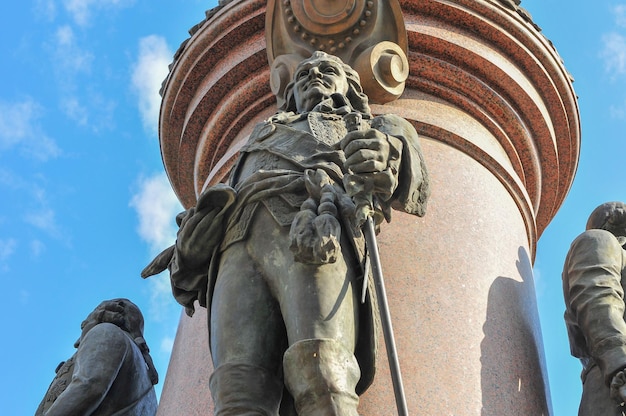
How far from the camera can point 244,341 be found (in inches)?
203

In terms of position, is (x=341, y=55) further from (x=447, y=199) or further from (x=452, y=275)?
(x=452, y=275)

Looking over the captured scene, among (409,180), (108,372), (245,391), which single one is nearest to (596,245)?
(409,180)

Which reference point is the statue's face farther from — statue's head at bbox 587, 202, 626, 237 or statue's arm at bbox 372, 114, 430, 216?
statue's head at bbox 587, 202, 626, 237

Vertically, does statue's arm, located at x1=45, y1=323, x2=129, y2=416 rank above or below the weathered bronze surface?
below

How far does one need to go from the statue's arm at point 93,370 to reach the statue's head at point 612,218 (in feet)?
11.1

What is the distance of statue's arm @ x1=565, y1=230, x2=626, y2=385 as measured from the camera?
19.6 ft

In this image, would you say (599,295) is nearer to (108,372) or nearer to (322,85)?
(322,85)

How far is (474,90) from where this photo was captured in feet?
26.4

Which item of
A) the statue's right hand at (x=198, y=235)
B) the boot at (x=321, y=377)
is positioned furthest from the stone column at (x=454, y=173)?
the statue's right hand at (x=198, y=235)

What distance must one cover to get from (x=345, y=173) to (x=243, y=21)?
11.5 ft

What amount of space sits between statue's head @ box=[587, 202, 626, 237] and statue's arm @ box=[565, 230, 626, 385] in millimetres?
405

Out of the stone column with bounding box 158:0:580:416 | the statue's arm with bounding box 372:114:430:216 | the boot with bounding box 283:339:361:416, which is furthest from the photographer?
the stone column with bounding box 158:0:580:416

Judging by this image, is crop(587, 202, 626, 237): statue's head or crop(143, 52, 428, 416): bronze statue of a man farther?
crop(587, 202, 626, 237): statue's head

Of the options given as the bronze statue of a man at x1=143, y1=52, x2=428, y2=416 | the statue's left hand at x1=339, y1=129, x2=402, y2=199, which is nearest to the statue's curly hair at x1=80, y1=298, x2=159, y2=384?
the bronze statue of a man at x1=143, y1=52, x2=428, y2=416
